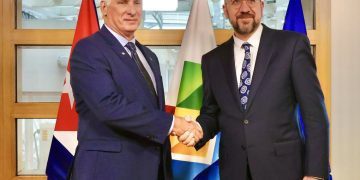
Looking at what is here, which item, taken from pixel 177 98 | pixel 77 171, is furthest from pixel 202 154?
pixel 77 171

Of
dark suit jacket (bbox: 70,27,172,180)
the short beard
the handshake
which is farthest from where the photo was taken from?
the short beard

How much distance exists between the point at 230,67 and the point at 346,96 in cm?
105

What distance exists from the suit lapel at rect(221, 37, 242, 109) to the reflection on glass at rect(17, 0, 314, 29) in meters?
0.78

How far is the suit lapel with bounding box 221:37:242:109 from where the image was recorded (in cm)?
168

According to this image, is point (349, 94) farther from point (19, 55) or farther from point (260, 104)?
point (19, 55)

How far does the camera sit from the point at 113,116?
146 centimetres

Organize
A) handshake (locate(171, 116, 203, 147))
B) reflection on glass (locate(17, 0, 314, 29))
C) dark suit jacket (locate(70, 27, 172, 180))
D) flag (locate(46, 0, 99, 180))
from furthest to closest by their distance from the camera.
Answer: reflection on glass (locate(17, 0, 314, 29))
flag (locate(46, 0, 99, 180))
handshake (locate(171, 116, 203, 147))
dark suit jacket (locate(70, 27, 172, 180))

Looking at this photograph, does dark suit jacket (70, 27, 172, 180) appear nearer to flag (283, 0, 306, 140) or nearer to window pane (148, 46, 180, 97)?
window pane (148, 46, 180, 97)

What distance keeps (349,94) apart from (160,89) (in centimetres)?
132

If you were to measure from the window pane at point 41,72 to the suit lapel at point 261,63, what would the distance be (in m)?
1.42

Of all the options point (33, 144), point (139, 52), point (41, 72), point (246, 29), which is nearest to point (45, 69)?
point (41, 72)

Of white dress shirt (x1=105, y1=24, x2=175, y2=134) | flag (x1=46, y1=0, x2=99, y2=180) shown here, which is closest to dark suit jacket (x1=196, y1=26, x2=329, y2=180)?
white dress shirt (x1=105, y1=24, x2=175, y2=134)

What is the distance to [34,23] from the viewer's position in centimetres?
262

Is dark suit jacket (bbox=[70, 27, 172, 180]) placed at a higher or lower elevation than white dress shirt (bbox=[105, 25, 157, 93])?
lower
